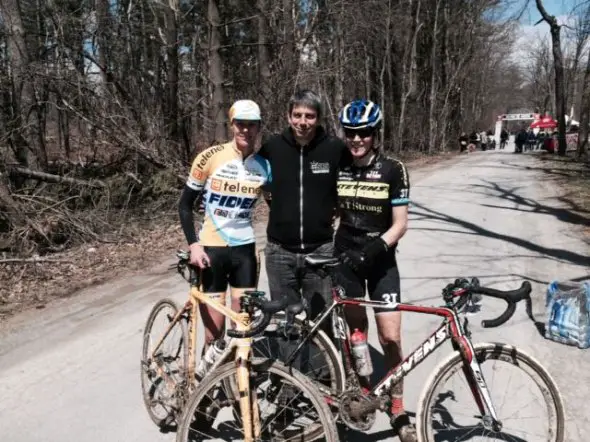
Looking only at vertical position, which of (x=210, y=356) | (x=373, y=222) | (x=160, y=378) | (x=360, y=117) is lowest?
(x=160, y=378)

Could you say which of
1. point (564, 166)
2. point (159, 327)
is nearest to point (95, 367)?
point (159, 327)

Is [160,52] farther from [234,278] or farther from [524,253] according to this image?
[234,278]

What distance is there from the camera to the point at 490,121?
91.6 m

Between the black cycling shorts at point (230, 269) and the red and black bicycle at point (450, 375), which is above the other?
the black cycling shorts at point (230, 269)

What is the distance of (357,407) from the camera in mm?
2949

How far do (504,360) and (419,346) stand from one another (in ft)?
1.49

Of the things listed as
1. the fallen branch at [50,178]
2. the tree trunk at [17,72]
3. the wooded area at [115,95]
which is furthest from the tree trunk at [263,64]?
the tree trunk at [17,72]

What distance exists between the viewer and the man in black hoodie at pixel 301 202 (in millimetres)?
3164

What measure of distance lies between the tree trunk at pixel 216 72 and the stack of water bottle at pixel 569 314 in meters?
9.22

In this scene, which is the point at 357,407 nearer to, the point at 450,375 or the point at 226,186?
the point at 450,375

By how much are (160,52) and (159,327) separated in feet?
49.6

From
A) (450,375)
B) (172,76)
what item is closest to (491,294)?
(450,375)

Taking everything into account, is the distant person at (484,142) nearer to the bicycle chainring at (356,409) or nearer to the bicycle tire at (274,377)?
the bicycle chainring at (356,409)

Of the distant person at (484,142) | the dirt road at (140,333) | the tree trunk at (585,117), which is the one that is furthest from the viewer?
the distant person at (484,142)
